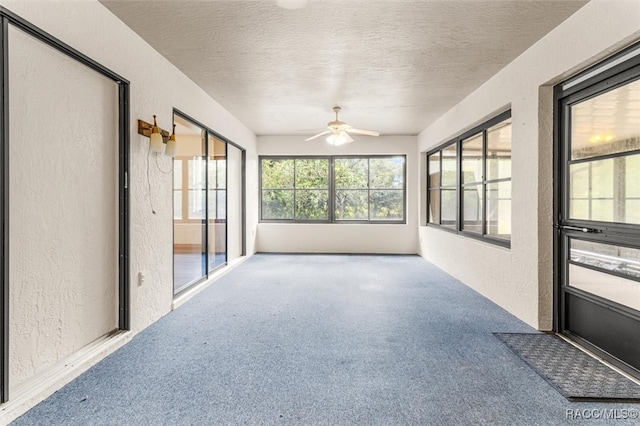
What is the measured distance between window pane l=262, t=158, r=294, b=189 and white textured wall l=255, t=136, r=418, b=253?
0.22 m

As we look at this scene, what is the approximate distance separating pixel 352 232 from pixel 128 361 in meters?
5.30

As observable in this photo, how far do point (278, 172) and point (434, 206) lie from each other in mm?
3434

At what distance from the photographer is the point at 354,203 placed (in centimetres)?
724

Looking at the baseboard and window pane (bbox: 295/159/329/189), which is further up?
window pane (bbox: 295/159/329/189)

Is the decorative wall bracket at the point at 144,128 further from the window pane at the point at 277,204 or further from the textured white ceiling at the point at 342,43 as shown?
the window pane at the point at 277,204

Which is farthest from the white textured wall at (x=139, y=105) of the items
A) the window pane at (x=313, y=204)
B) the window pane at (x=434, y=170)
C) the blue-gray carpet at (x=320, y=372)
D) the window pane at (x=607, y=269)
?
the window pane at (x=434, y=170)

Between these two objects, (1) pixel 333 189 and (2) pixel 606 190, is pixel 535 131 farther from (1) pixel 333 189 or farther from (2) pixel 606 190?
(1) pixel 333 189

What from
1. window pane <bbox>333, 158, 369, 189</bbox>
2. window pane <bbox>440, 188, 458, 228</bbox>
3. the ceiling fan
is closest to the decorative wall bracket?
the ceiling fan

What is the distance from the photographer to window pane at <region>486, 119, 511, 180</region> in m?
3.75

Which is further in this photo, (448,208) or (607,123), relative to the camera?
(448,208)

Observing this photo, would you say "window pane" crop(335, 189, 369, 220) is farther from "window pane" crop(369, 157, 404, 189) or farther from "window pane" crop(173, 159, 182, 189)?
"window pane" crop(173, 159, 182, 189)

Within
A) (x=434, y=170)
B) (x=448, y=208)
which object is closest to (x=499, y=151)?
(x=448, y=208)

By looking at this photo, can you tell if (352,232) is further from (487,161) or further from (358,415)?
(358,415)

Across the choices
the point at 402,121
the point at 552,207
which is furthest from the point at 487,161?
the point at 402,121
